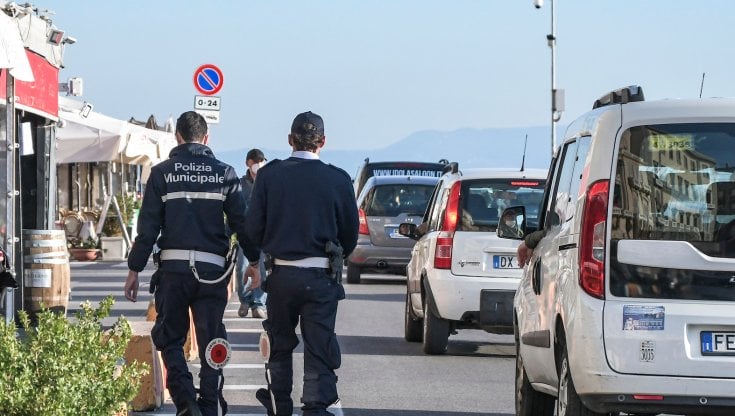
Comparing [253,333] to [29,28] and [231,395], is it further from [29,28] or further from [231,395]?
[231,395]

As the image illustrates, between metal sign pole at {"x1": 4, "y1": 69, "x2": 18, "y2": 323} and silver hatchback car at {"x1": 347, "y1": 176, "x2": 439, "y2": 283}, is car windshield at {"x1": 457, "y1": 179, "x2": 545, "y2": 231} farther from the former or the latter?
Result: silver hatchback car at {"x1": 347, "y1": 176, "x2": 439, "y2": 283}

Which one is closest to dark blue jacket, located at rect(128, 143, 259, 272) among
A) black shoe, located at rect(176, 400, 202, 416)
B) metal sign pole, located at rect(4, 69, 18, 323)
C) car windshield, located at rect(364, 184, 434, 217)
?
black shoe, located at rect(176, 400, 202, 416)

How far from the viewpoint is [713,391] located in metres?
7.67

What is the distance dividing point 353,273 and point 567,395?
1906 centimetres

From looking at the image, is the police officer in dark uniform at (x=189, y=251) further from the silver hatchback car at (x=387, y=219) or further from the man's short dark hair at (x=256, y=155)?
the silver hatchback car at (x=387, y=219)

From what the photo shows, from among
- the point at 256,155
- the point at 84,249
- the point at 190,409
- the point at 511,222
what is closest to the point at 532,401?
the point at 511,222

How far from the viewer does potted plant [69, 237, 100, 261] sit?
1396 inches

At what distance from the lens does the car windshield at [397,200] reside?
26.5 meters

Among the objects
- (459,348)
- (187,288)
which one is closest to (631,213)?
(187,288)

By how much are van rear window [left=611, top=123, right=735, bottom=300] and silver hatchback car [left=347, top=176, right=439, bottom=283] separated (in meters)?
17.9

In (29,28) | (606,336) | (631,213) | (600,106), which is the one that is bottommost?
(606,336)

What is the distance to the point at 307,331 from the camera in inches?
371

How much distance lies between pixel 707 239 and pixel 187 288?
332 centimetres

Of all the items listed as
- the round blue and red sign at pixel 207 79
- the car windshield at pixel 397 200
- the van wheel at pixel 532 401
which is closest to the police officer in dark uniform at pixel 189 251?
the van wheel at pixel 532 401
